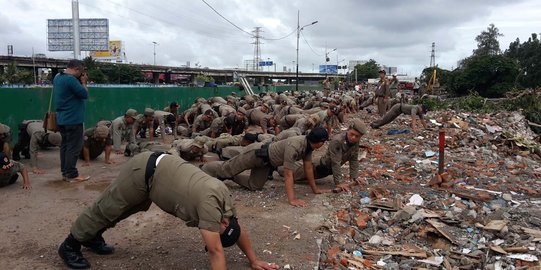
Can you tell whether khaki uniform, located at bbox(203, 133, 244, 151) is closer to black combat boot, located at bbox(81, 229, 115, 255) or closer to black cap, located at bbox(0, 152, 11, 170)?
black cap, located at bbox(0, 152, 11, 170)

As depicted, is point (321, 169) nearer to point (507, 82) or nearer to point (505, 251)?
point (505, 251)

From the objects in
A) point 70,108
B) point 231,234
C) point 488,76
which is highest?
point 488,76

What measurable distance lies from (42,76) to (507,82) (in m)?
53.3

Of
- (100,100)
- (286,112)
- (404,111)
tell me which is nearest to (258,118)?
(286,112)

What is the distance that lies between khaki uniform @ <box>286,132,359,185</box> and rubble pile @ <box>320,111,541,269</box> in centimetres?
32

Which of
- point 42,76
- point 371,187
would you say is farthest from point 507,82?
point 42,76

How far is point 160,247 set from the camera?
432 centimetres

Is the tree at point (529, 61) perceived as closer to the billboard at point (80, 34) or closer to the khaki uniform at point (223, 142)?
the khaki uniform at point (223, 142)

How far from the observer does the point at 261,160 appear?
20.0 ft

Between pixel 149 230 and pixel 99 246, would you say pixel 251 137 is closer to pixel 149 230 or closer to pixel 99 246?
pixel 149 230

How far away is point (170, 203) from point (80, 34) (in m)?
69.8

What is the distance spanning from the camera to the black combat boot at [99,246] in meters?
3.91

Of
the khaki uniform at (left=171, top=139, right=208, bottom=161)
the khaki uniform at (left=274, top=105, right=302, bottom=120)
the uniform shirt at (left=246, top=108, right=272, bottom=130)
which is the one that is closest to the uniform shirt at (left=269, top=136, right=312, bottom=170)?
the khaki uniform at (left=171, top=139, right=208, bottom=161)

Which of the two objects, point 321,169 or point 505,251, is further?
point 321,169
